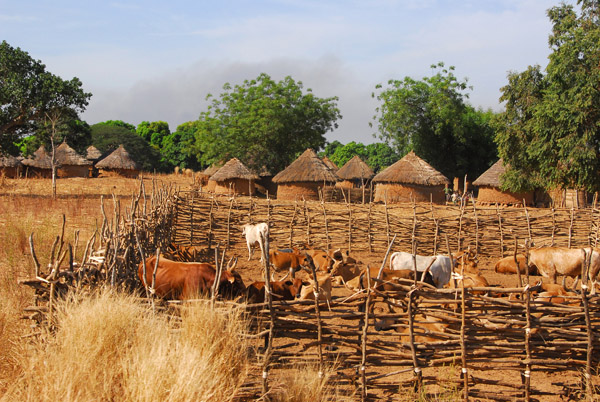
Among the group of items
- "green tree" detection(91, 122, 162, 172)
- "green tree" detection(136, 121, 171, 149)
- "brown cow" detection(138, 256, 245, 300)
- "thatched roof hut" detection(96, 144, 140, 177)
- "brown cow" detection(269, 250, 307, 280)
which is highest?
"green tree" detection(136, 121, 171, 149)

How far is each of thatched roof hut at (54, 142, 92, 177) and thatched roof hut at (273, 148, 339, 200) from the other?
13773 millimetres

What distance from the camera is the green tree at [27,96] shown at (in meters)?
22.5

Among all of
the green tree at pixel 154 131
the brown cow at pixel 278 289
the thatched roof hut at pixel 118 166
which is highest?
the green tree at pixel 154 131

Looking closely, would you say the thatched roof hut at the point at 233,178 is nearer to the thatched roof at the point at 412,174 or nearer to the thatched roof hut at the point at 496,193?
the thatched roof at the point at 412,174

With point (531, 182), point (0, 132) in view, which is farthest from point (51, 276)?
point (0, 132)

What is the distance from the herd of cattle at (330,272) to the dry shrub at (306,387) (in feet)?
2.22

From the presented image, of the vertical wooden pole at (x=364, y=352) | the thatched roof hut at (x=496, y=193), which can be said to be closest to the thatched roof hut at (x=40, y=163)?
the thatched roof hut at (x=496, y=193)

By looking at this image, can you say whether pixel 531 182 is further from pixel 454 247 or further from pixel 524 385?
pixel 524 385

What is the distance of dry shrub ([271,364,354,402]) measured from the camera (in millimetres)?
4352

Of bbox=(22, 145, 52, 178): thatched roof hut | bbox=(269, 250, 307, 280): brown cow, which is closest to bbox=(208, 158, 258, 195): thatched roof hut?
bbox=(22, 145, 52, 178): thatched roof hut

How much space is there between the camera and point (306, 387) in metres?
4.37

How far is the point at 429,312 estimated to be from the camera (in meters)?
4.87

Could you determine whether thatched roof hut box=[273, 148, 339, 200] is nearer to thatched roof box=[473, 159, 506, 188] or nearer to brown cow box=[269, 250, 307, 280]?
thatched roof box=[473, 159, 506, 188]

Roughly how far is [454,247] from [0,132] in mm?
18838
